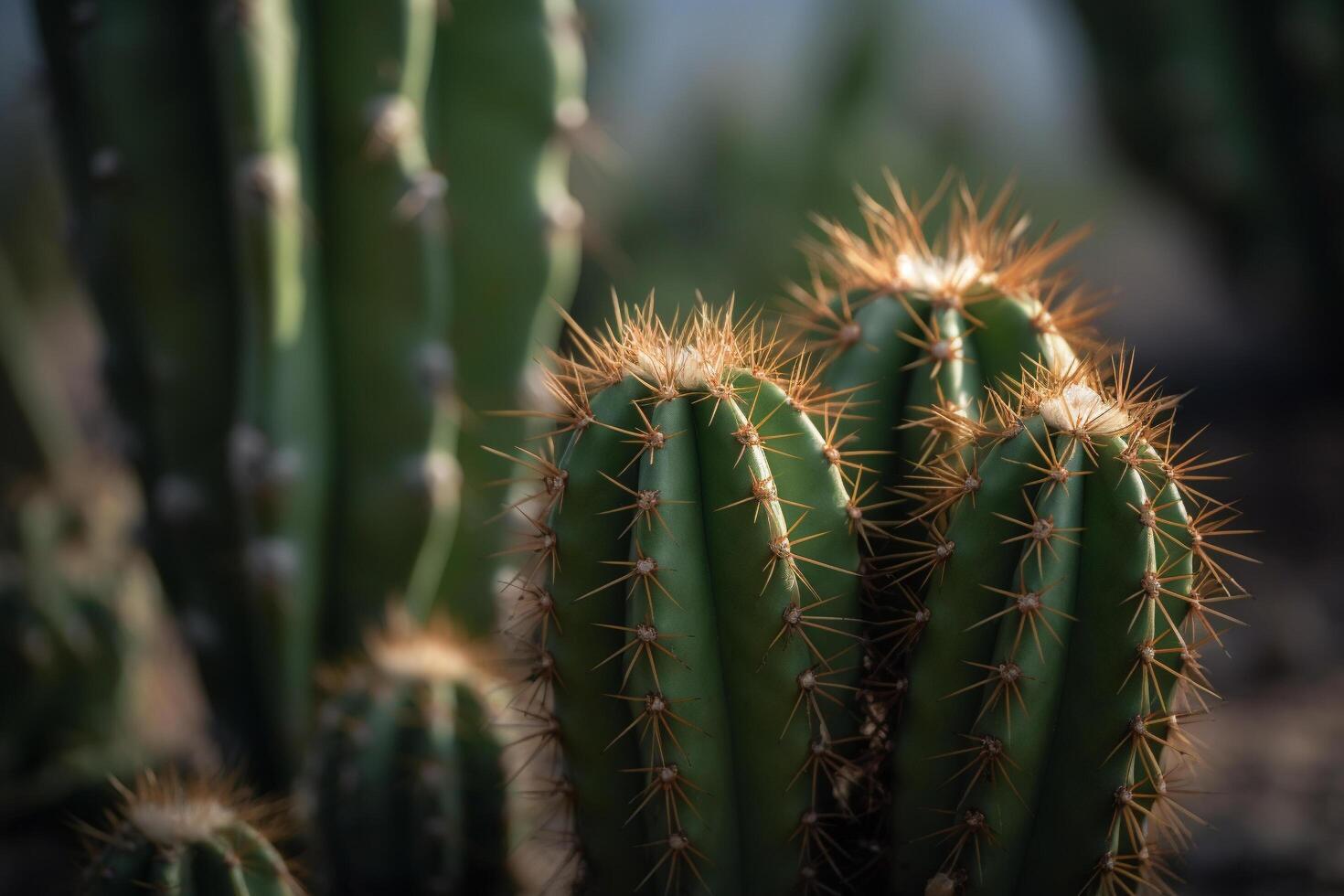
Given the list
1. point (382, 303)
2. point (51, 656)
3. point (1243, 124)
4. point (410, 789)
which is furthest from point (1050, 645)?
point (1243, 124)

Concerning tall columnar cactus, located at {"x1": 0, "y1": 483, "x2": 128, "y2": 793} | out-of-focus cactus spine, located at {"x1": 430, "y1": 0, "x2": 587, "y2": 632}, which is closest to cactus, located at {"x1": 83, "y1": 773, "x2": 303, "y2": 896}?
out-of-focus cactus spine, located at {"x1": 430, "y1": 0, "x2": 587, "y2": 632}

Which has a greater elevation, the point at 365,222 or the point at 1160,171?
the point at 1160,171

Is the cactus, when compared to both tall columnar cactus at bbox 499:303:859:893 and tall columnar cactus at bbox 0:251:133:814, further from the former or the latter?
tall columnar cactus at bbox 0:251:133:814

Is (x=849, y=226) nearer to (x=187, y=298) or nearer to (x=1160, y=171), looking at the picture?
(x=1160, y=171)

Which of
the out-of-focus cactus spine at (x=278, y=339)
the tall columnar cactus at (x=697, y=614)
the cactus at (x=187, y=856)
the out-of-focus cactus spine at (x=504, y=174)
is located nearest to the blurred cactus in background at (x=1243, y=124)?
the out-of-focus cactus spine at (x=504, y=174)

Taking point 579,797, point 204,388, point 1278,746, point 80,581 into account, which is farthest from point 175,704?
point 1278,746

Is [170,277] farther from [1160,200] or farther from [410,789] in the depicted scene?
[1160,200]

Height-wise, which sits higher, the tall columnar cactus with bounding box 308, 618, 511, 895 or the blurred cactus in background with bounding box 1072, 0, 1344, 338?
the blurred cactus in background with bounding box 1072, 0, 1344, 338
